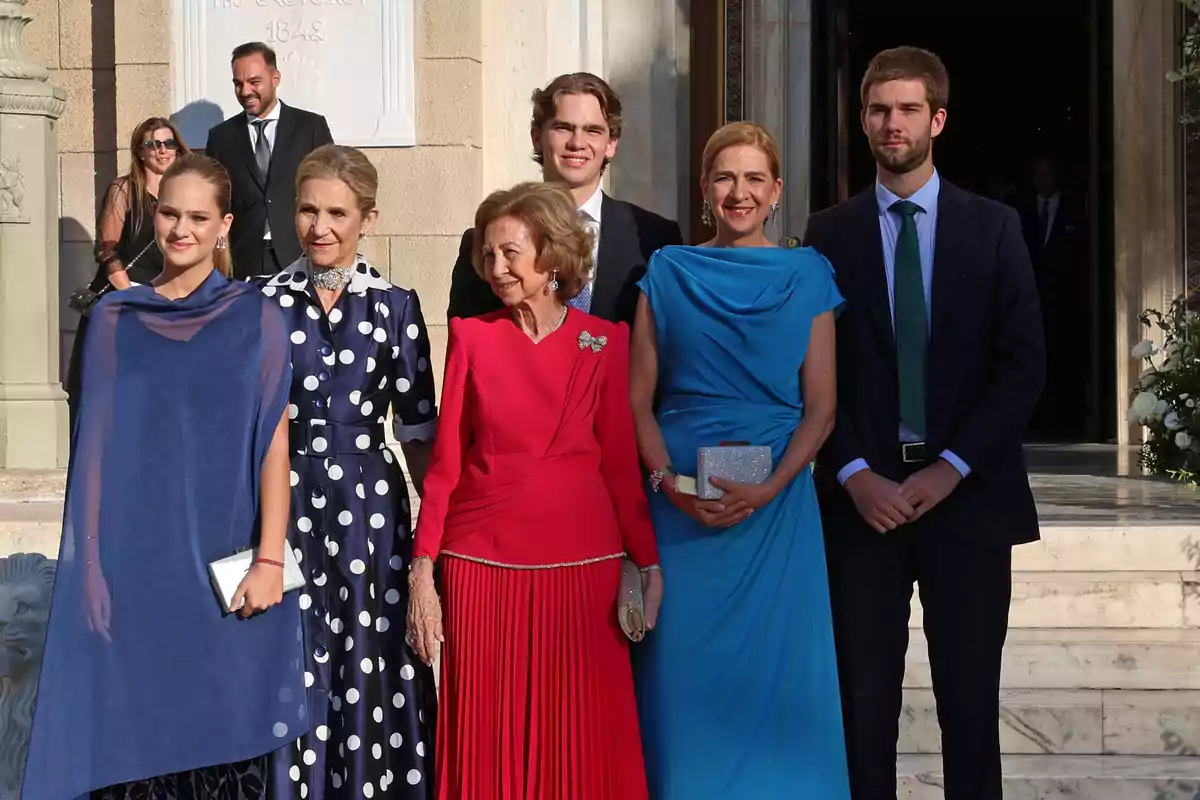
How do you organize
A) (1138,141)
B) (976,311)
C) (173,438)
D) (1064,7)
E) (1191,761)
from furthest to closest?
(1064,7) → (1138,141) → (1191,761) → (976,311) → (173,438)

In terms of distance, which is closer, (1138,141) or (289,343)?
(289,343)

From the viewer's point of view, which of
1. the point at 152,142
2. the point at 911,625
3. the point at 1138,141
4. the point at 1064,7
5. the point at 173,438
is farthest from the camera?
the point at 1064,7

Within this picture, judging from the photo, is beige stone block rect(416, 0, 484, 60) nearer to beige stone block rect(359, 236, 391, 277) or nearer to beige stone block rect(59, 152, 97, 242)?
beige stone block rect(359, 236, 391, 277)

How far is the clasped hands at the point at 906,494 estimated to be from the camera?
4.07 m

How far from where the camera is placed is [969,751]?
4152mm

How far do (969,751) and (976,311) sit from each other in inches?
40.7

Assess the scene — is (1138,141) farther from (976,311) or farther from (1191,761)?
(976,311)

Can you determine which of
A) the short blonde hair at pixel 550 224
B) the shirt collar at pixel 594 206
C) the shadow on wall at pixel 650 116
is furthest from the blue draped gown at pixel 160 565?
the shadow on wall at pixel 650 116

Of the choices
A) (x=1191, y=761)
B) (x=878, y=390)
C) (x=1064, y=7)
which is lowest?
(x=1191, y=761)

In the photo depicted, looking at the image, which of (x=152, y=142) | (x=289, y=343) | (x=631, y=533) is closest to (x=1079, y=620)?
(x=631, y=533)

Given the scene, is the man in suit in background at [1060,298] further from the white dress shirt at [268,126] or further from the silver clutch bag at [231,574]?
the silver clutch bag at [231,574]

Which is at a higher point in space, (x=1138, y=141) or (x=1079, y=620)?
(x=1138, y=141)

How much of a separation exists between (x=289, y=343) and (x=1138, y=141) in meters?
6.78

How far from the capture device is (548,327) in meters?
4.18
